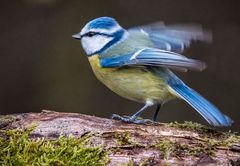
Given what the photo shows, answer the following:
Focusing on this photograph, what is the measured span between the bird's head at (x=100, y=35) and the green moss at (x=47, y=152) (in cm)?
104

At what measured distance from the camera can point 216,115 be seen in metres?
3.11

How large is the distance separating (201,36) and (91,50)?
70 centimetres

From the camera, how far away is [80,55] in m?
6.02

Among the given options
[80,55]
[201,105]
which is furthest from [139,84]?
[80,55]

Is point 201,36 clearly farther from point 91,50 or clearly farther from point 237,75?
point 237,75

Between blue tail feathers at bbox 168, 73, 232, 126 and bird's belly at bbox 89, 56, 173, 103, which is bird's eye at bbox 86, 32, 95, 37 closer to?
bird's belly at bbox 89, 56, 173, 103

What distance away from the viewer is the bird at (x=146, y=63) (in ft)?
10.4

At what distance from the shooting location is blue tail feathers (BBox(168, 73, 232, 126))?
121 inches

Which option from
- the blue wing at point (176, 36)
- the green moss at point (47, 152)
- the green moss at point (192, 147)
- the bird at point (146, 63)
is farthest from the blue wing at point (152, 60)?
the green moss at point (47, 152)

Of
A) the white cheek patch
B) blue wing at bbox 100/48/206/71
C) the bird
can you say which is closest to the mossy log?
the bird

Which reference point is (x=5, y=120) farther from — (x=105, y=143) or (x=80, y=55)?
(x=80, y=55)

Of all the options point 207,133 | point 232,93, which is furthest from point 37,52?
point 207,133

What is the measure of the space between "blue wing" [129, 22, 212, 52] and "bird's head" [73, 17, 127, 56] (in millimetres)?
229

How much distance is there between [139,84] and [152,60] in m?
0.22
